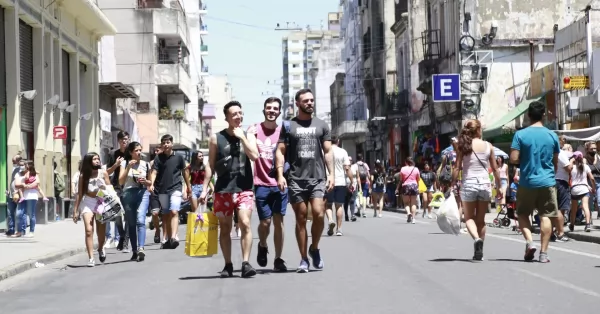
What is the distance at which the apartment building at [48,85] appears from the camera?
3030cm

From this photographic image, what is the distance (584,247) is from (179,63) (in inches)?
2074

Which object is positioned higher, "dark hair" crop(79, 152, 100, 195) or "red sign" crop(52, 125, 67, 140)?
"red sign" crop(52, 125, 67, 140)

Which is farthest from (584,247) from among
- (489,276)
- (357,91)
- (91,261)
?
(357,91)

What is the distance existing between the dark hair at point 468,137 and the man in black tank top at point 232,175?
9.81 ft

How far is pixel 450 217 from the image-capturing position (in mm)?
14719

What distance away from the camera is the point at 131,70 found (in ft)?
214

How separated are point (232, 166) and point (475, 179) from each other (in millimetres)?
3266

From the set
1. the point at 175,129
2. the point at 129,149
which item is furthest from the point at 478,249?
the point at 175,129

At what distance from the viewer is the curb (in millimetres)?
14283

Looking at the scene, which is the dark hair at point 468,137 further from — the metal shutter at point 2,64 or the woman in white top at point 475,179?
the metal shutter at point 2,64

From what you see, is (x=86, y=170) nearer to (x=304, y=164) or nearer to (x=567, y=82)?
(x=304, y=164)

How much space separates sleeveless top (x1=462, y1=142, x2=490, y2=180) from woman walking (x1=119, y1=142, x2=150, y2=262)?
4.68 meters

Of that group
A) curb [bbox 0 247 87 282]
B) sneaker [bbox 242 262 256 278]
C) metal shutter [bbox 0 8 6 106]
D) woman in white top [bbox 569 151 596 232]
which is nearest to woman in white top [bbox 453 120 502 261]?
sneaker [bbox 242 262 256 278]

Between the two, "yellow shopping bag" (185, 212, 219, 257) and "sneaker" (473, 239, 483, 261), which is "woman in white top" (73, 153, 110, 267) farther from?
"sneaker" (473, 239, 483, 261)
